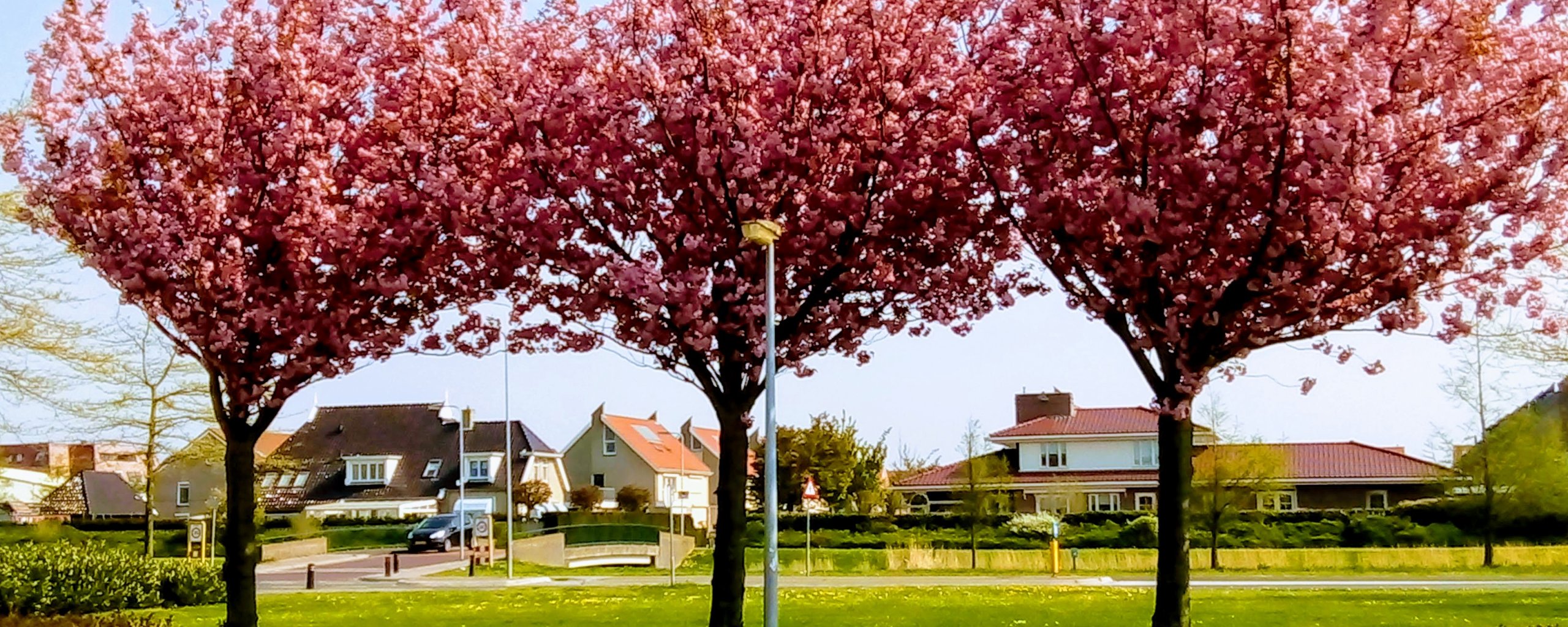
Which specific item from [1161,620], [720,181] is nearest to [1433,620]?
[1161,620]

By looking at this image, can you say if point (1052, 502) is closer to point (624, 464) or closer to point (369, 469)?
point (624, 464)

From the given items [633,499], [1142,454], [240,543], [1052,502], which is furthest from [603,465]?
[240,543]

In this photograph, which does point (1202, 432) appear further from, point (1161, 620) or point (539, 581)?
point (1161, 620)

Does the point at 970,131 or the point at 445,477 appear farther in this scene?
the point at 445,477

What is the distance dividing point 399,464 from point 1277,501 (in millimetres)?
44638

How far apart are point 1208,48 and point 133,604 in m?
22.5

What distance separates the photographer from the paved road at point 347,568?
1437 inches

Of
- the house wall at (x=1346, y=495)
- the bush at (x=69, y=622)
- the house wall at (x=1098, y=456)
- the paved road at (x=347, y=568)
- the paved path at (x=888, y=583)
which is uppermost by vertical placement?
the house wall at (x=1098, y=456)

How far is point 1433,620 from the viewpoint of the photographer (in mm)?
19484

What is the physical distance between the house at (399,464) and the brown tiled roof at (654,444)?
13.5 feet

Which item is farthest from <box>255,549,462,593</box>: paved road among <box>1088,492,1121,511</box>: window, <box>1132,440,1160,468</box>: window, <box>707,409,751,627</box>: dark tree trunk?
<box>1132,440,1160,468</box>: window


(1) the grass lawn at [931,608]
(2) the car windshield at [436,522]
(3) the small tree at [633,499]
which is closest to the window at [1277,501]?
(1) the grass lawn at [931,608]

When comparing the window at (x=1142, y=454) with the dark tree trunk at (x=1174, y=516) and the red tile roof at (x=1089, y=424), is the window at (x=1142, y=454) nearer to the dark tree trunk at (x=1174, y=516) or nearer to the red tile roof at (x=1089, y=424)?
the red tile roof at (x=1089, y=424)

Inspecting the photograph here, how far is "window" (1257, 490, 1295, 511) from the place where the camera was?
149 ft
